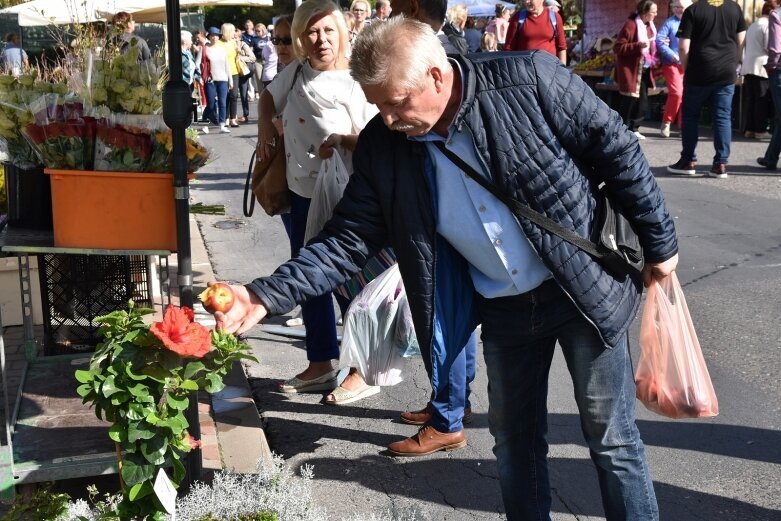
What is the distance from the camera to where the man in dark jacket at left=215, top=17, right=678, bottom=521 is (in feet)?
8.45

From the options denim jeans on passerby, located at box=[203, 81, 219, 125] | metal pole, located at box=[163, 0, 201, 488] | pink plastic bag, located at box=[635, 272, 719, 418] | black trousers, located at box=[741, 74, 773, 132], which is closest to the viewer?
pink plastic bag, located at box=[635, 272, 719, 418]

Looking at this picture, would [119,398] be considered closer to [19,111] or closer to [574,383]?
[574,383]

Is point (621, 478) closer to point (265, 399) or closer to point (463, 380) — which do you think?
point (463, 380)

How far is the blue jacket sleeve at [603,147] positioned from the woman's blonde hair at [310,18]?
6.06 ft

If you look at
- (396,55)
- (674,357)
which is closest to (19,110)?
(396,55)

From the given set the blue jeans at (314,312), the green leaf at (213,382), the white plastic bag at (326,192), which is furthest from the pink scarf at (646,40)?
the green leaf at (213,382)

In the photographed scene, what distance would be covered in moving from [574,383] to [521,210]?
59 centimetres

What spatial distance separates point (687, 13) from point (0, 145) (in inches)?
339

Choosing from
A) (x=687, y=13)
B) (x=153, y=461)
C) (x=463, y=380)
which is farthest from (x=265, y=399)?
(x=687, y=13)

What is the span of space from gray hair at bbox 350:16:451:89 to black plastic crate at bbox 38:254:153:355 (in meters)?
2.68

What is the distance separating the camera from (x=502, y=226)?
8.79 ft

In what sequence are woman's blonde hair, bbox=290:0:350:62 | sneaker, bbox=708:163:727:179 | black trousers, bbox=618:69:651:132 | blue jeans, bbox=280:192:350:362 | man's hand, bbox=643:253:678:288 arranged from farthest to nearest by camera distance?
black trousers, bbox=618:69:651:132 → sneaker, bbox=708:163:727:179 → blue jeans, bbox=280:192:350:362 → woman's blonde hair, bbox=290:0:350:62 → man's hand, bbox=643:253:678:288

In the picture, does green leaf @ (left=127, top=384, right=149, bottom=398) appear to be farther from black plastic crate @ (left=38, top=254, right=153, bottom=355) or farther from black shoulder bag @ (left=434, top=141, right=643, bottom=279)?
black plastic crate @ (left=38, top=254, right=153, bottom=355)

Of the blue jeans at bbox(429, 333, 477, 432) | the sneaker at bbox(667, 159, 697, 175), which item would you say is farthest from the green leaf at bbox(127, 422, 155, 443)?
the sneaker at bbox(667, 159, 697, 175)
